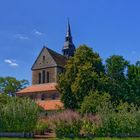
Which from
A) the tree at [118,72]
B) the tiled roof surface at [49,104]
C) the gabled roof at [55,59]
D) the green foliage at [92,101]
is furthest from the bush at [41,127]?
the gabled roof at [55,59]

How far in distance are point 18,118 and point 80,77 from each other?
16.0 meters

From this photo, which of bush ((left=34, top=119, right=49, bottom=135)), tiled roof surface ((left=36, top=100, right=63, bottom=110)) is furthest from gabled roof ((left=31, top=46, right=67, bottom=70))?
bush ((left=34, top=119, right=49, bottom=135))

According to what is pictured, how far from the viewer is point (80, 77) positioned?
144ft

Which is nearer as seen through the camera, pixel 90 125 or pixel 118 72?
pixel 90 125

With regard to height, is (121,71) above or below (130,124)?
above

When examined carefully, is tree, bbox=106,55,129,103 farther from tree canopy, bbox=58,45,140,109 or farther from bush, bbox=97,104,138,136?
bush, bbox=97,104,138,136

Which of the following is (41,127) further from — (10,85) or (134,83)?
(10,85)

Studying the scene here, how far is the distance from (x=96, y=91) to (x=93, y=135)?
1372cm

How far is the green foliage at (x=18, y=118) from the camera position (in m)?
29.4

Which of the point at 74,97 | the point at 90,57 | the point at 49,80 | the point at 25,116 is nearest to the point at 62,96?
the point at 74,97

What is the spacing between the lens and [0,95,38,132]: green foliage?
29.4 m

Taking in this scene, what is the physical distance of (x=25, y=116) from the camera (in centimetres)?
2950

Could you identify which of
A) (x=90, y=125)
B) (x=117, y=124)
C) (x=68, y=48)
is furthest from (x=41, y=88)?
(x=90, y=125)

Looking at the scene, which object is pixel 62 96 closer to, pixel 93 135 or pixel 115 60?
pixel 115 60
